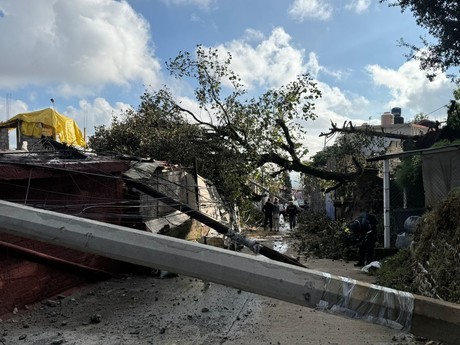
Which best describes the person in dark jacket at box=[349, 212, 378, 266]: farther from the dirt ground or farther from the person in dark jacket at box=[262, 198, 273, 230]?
the person in dark jacket at box=[262, 198, 273, 230]

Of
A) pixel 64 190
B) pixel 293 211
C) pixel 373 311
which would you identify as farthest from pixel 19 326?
pixel 293 211

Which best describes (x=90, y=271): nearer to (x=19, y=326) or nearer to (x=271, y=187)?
(x=19, y=326)

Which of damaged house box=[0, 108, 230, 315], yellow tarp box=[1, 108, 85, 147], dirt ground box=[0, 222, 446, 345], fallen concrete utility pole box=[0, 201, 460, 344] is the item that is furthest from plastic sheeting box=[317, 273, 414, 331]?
yellow tarp box=[1, 108, 85, 147]

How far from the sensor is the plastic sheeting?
252 cm

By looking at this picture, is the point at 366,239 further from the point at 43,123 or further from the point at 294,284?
the point at 43,123

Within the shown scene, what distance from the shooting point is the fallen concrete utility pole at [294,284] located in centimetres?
252

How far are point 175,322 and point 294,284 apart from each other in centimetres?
384

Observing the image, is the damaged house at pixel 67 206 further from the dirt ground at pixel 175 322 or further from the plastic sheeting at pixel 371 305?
the plastic sheeting at pixel 371 305

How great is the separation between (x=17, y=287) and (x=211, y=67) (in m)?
10.1

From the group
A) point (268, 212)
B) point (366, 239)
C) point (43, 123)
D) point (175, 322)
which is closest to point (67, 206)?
point (175, 322)

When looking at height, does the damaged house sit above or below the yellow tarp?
below

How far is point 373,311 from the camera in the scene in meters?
2.54

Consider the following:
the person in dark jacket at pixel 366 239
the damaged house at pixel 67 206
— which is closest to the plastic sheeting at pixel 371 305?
the damaged house at pixel 67 206

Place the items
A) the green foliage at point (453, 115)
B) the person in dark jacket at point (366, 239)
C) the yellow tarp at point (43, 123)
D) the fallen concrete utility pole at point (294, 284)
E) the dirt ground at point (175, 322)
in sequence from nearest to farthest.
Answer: the fallen concrete utility pole at point (294, 284) → the dirt ground at point (175, 322) → the person in dark jacket at point (366, 239) → the green foliage at point (453, 115) → the yellow tarp at point (43, 123)
